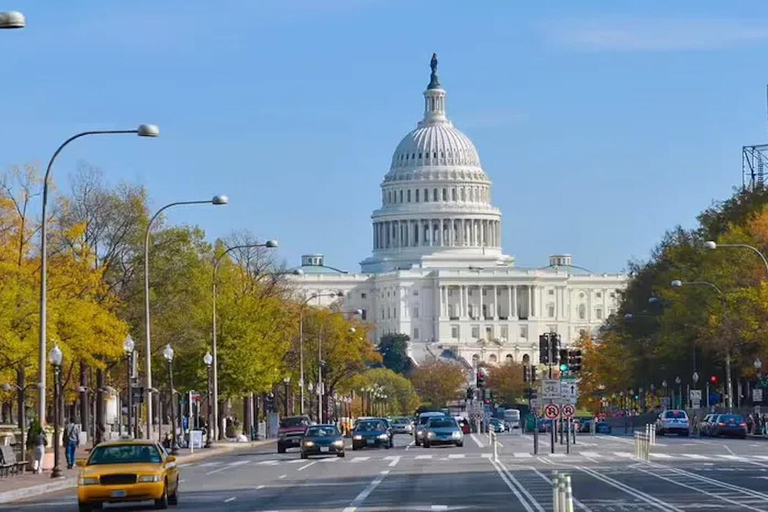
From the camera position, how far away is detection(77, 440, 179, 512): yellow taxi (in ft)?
116

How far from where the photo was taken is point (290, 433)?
79.0 metres

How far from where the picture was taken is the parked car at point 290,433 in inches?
3056

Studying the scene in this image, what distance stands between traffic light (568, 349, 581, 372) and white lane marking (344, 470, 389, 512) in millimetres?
13890

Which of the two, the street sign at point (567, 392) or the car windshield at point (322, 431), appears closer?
the street sign at point (567, 392)

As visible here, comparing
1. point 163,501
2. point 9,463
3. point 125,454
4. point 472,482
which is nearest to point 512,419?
point 9,463

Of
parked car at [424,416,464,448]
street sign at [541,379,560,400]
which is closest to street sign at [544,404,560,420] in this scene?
street sign at [541,379,560,400]

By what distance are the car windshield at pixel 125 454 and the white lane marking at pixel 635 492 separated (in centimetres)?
892

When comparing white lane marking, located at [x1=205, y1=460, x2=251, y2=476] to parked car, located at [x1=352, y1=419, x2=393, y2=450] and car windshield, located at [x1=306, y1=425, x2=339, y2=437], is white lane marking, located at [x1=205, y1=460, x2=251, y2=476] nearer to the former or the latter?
car windshield, located at [x1=306, y1=425, x2=339, y2=437]

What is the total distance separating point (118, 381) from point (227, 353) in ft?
28.8

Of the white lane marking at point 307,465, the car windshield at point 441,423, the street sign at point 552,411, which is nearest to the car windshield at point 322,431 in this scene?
the white lane marking at point 307,465

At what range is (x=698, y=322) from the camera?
11119 centimetres

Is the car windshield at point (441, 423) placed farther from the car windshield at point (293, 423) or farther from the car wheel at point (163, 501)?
the car wheel at point (163, 501)

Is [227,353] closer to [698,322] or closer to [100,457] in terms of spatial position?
[698,322]

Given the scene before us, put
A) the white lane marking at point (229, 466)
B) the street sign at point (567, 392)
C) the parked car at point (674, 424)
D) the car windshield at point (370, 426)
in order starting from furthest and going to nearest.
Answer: the parked car at point (674, 424) → the car windshield at point (370, 426) → the street sign at point (567, 392) → the white lane marking at point (229, 466)
